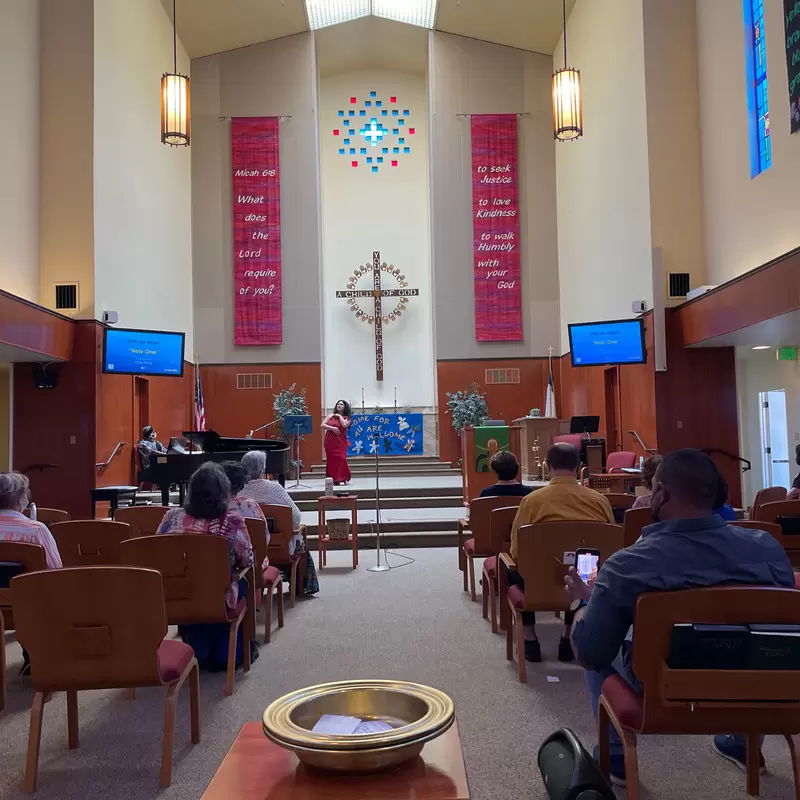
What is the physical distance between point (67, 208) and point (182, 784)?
345 inches

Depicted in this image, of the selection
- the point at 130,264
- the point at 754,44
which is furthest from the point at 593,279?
the point at 130,264

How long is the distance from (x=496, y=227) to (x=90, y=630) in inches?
533

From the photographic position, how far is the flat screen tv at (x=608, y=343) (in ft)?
32.7

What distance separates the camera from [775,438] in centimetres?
1002

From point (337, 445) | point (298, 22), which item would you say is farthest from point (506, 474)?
point (298, 22)

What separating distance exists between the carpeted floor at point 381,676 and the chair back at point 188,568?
418mm

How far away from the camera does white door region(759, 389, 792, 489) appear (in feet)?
32.2

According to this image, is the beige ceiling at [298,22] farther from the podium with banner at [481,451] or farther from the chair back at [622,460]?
the podium with banner at [481,451]

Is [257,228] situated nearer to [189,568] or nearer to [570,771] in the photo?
[189,568]

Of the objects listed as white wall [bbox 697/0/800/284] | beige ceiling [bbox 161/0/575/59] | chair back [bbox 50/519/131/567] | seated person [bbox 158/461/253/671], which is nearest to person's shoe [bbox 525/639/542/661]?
seated person [bbox 158/461/253/671]

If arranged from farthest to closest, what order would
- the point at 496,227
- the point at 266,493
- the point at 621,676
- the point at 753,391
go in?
1. the point at 496,227
2. the point at 753,391
3. the point at 266,493
4. the point at 621,676

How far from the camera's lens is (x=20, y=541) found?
3.55 m

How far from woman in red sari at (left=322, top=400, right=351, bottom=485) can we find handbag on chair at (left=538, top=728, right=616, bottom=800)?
9.41 meters

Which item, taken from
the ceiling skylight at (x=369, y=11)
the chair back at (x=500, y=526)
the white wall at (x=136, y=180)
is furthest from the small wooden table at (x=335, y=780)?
the ceiling skylight at (x=369, y=11)
